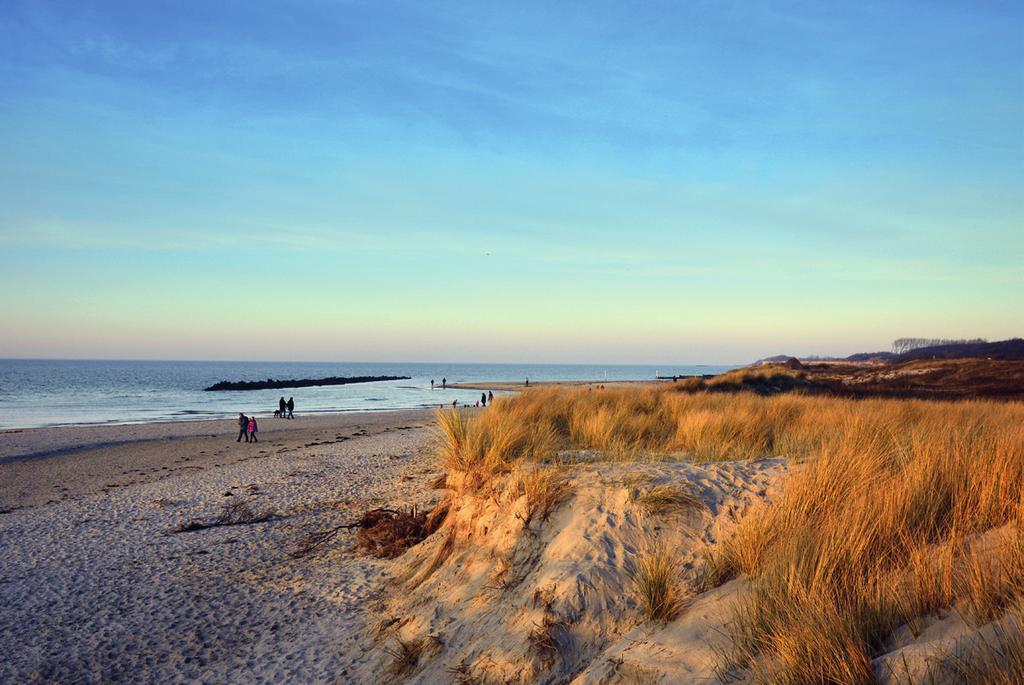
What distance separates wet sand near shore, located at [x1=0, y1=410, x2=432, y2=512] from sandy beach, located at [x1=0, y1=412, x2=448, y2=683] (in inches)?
7.5

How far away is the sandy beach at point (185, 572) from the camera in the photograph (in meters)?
6.58

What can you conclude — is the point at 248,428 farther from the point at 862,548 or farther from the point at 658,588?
the point at 862,548

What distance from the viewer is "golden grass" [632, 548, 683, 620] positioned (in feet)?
14.5

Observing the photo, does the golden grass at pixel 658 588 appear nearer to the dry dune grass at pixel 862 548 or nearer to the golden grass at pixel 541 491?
the dry dune grass at pixel 862 548

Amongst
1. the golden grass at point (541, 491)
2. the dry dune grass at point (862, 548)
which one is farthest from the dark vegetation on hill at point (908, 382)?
the golden grass at point (541, 491)

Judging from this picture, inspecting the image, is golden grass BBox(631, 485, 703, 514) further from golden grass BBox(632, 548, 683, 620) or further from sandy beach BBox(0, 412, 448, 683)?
sandy beach BBox(0, 412, 448, 683)

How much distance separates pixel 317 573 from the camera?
8680 millimetres

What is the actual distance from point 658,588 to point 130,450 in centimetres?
2611

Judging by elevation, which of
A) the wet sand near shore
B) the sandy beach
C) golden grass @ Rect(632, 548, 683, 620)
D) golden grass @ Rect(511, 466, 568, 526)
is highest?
golden grass @ Rect(511, 466, 568, 526)

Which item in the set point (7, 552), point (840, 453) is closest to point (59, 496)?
point (7, 552)

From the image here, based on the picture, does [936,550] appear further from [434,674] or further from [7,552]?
[7,552]

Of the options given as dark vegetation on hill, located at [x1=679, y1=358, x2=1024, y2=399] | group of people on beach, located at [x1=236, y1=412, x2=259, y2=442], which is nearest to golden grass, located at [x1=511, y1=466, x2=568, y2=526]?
dark vegetation on hill, located at [x1=679, y1=358, x2=1024, y2=399]

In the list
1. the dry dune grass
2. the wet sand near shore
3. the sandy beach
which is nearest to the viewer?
the dry dune grass

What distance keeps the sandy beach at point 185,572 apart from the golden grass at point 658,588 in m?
2.97
